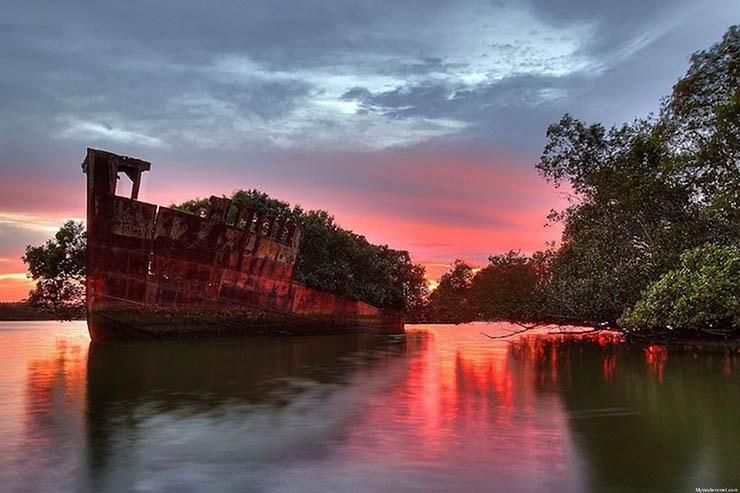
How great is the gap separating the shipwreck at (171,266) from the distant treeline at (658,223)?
15.5 meters

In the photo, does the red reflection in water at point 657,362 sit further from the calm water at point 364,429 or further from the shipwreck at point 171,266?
the shipwreck at point 171,266

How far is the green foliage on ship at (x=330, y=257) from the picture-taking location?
45281 millimetres

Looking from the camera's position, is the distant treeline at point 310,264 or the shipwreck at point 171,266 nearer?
the shipwreck at point 171,266

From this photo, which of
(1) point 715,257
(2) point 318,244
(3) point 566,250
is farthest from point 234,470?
(2) point 318,244

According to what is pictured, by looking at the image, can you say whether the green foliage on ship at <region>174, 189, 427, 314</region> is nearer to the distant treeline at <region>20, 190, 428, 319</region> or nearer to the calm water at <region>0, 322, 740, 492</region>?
the distant treeline at <region>20, 190, 428, 319</region>

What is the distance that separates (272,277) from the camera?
34375mm

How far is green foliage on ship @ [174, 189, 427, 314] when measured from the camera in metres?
45.3

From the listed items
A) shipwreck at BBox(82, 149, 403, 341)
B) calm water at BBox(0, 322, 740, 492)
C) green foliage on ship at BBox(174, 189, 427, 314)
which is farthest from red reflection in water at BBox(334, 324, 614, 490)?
green foliage on ship at BBox(174, 189, 427, 314)

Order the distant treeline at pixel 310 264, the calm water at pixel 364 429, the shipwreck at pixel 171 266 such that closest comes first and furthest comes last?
1. the calm water at pixel 364 429
2. the shipwreck at pixel 171 266
3. the distant treeline at pixel 310 264

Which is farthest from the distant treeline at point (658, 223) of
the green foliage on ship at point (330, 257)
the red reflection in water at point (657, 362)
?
the green foliage on ship at point (330, 257)

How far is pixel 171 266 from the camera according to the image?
29.2 meters

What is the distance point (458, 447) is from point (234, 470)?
115 inches

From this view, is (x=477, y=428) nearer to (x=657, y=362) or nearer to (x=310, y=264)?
(x=657, y=362)

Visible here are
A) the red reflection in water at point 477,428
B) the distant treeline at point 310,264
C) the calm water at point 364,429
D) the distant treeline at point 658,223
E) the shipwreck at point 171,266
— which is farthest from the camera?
the distant treeline at point 310,264
